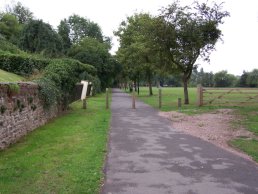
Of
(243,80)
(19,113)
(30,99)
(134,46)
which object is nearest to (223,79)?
(243,80)

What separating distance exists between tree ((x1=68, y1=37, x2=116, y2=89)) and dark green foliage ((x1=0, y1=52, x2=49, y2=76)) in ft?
108

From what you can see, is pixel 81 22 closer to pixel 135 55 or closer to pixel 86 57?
pixel 86 57

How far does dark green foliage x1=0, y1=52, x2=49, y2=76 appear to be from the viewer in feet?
73.0

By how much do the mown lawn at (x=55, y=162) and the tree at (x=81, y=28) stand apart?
253 ft

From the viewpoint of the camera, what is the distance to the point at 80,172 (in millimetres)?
7660

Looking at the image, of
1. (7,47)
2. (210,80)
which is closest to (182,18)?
(7,47)

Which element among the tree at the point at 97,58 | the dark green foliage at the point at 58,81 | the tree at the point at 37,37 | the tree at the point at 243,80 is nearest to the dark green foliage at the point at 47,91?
the dark green foliage at the point at 58,81

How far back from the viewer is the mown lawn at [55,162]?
6.70m

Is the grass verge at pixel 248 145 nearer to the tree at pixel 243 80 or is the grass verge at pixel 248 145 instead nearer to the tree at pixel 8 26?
the tree at pixel 8 26

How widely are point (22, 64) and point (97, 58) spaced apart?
113ft

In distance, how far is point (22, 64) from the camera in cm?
2234

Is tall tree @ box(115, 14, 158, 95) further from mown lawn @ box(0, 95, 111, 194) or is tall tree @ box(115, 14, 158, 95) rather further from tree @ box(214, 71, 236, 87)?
tree @ box(214, 71, 236, 87)

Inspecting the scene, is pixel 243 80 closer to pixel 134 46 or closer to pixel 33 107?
pixel 134 46

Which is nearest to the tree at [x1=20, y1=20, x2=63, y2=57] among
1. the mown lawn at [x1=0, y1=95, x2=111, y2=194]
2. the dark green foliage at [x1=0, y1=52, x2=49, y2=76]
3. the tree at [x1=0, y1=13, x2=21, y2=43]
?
the tree at [x1=0, y1=13, x2=21, y2=43]
